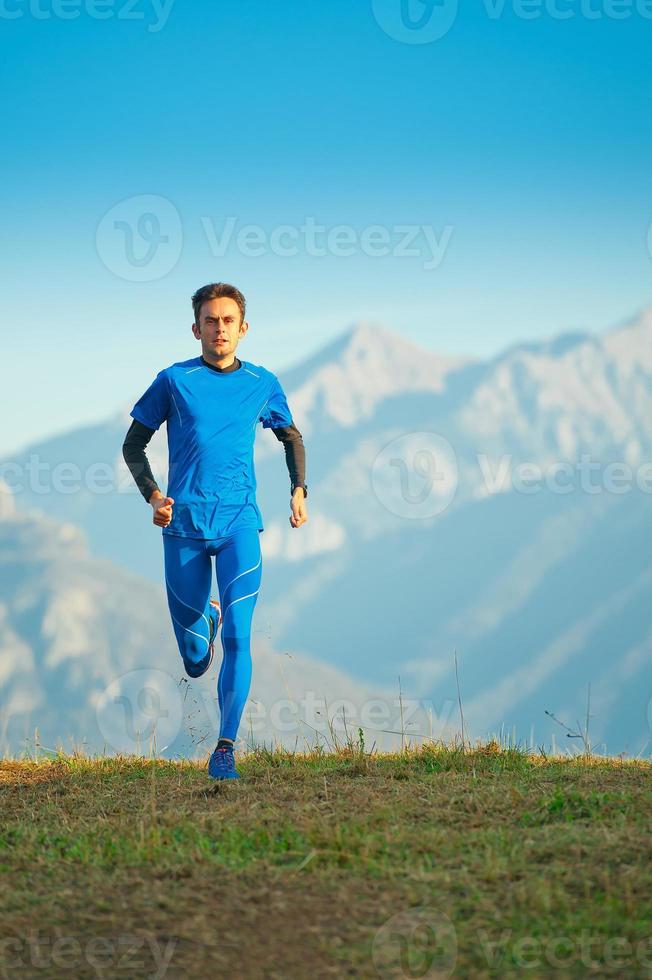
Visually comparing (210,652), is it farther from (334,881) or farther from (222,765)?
(334,881)

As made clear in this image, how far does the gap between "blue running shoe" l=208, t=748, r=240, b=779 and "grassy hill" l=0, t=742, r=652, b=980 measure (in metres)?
0.31

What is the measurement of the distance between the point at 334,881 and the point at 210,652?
3257mm

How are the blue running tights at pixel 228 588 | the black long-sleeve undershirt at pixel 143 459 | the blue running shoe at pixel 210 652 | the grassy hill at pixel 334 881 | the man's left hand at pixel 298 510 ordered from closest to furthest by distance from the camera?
the grassy hill at pixel 334 881, the blue running tights at pixel 228 588, the black long-sleeve undershirt at pixel 143 459, the man's left hand at pixel 298 510, the blue running shoe at pixel 210 652

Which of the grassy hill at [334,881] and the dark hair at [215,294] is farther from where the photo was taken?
the dark hair at [215,294]

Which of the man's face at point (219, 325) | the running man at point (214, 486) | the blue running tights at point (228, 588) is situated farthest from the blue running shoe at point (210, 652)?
the man's face at point (219, 325)

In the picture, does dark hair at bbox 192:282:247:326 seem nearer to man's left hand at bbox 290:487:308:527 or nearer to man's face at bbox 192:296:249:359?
man's face at bbox 192:296:249:359

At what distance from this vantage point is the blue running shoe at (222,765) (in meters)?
6.59

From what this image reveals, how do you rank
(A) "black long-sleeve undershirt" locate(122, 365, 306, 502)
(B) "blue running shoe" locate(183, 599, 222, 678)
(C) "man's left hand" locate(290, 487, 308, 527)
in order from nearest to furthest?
(A) "black long-sleeve undershirt" locate(122, 365, 306, 502), (C) "man's left hand" locate(290, 487, 308, 527), (B) "blue running shoe" locate(183, 599, 222, 678)

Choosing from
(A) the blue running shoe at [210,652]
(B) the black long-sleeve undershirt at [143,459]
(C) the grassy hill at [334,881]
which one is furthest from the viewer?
(A) the blue running shoe at [210,652]

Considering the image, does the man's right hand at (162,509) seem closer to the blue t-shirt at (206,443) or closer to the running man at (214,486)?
the running man at (214,486)

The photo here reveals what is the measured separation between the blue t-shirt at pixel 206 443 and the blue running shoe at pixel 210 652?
0.68 metres

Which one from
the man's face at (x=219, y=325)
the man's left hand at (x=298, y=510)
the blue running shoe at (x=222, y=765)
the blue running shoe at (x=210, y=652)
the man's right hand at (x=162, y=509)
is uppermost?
the man's face at (x=219, y=325)

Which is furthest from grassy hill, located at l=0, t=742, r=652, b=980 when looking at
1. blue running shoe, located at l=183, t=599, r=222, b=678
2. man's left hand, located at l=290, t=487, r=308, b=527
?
man's left hand, located at l=290, t=487, r=308, b=527

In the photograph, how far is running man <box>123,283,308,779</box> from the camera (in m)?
6.69
